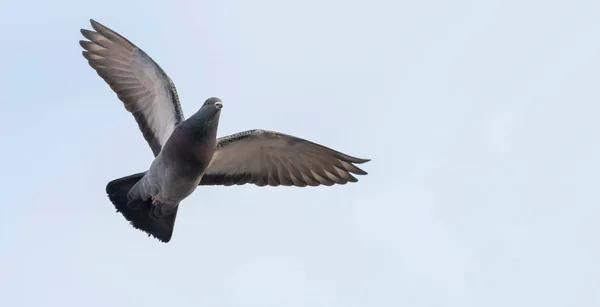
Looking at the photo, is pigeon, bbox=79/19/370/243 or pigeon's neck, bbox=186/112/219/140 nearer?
pigeon's neck, bbox=186/112/219/140

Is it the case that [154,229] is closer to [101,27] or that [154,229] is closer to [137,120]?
[137,120]

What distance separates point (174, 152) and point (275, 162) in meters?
2.50

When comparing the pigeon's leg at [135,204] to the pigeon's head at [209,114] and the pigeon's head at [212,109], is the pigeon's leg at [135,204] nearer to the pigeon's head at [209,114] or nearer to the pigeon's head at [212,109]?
the pigeon's head at [209,114]

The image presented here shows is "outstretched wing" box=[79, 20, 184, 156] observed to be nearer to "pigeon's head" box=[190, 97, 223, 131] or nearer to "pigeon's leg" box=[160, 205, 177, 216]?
"pigeon's leg" box=[160, 205, 177, 216]

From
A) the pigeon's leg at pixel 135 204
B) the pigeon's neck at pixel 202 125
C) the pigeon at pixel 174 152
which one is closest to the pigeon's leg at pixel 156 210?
the pigeon at pixel 174 152

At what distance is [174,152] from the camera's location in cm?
1928

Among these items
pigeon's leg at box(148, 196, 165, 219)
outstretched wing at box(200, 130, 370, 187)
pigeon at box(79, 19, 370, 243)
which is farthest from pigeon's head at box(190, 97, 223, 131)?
pigeon's leg at box(148, 196, 165, 219)

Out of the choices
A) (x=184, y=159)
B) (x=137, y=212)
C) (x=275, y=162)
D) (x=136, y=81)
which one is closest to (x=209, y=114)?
(x=184, y=159)

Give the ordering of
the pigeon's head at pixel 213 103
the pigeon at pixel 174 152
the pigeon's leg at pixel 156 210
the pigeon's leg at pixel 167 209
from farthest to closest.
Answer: the pigeon's leg at pixel 167 209 < the pigeon's leg at pixel 156 210 < the pigeon at pixel 174 152 < the pigeon's head at pixel 213 103

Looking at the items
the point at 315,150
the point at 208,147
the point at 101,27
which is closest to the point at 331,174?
the point at 315,150

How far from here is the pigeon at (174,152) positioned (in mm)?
19312

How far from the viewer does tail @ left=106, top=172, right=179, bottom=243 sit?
2039cm

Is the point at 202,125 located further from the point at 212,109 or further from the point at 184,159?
the point at 184,159

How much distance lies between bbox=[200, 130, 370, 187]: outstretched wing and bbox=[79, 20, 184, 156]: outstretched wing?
4.27ft
